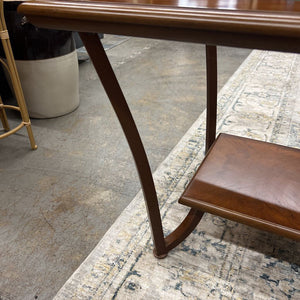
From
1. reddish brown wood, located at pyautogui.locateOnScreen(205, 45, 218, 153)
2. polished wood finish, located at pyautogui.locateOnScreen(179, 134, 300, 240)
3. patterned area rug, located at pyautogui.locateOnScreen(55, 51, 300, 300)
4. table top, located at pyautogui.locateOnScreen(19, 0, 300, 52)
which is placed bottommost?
patterned area rug, located at pyautogui.locateOnScreen(55, 51, 300, 300)

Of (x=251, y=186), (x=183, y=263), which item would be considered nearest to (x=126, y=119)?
(x=251, y=186)

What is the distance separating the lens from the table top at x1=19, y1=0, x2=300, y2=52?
0.47 meters

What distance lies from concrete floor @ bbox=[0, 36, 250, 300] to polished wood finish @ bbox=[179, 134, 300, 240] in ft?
1.52

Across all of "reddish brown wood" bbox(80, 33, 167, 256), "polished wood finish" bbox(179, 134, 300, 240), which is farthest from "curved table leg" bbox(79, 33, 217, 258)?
"polished wood finish" bbox(179, 134, 300, 240)

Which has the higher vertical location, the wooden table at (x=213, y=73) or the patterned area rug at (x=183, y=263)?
the wooden table at (x=213, y=73)

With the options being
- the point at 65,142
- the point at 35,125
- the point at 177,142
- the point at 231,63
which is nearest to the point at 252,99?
the point at 177,142

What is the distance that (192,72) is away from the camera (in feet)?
9.07

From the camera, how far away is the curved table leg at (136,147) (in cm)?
68

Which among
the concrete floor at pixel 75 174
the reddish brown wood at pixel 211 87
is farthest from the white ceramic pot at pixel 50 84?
the reddish brown wood at pixel 211 87

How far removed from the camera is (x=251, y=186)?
95 cm

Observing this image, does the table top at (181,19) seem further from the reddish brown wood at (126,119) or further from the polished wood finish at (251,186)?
the polished wood finish at (251,186)

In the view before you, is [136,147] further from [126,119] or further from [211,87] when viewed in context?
[211,87]

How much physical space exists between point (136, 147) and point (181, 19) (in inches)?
14.9

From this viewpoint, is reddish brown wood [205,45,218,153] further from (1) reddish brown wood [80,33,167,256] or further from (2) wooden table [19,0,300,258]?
(1) reddish brown wood [80,33,167,256]
